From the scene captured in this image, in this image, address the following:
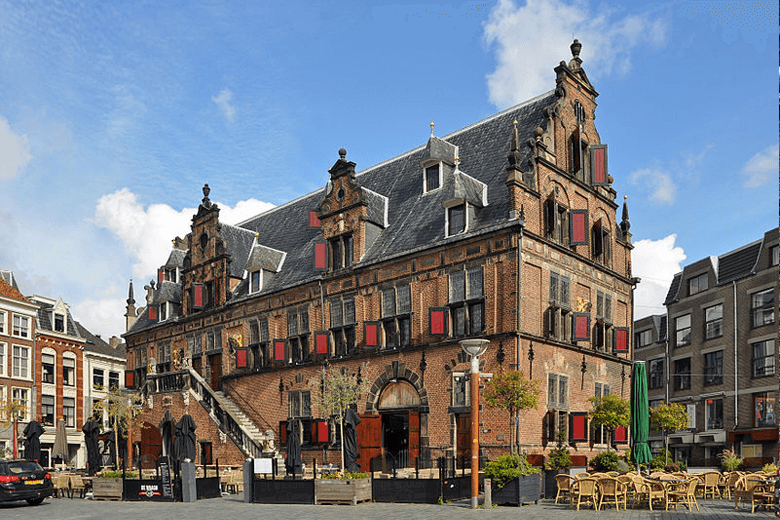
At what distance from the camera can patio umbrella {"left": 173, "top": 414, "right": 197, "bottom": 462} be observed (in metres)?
26.3

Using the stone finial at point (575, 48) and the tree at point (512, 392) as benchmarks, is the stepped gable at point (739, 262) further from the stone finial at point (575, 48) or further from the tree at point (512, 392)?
the tree at point (512, 392)

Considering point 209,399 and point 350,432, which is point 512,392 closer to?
point 350,432

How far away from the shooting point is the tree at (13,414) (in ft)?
147

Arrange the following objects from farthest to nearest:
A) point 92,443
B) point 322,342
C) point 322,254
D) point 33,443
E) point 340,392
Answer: point 322,254
point 322,342
point 92,443
point 340,392
point 33,443

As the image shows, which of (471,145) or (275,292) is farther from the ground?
(471,145)

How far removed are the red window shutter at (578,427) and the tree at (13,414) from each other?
31.4m

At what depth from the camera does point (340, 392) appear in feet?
104

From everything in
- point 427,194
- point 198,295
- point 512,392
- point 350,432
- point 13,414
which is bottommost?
point 13,414

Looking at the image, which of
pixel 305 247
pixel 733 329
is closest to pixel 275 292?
pixel 305 247

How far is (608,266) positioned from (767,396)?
1814cm

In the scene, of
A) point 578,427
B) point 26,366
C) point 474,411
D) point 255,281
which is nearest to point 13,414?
point 26,366

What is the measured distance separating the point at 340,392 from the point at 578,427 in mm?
9275

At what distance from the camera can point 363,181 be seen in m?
39.8

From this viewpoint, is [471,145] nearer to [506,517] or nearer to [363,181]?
[363,181]
